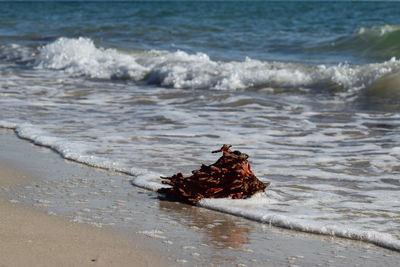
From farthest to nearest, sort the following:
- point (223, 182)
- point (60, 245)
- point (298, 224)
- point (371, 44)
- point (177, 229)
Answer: point (371, 44)
point (223, 182)
point (298, 224)
point (177, 229)
point (60, 245)

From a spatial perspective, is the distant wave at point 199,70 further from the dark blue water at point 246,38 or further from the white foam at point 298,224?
the white foam at point 298,224

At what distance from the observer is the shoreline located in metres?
3.30

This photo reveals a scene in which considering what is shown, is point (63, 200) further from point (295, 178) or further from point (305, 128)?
point (305, 128)

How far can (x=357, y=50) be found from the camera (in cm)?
1606

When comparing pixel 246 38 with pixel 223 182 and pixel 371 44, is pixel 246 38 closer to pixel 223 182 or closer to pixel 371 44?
pixel 371 44

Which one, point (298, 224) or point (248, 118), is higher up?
point (248, 118)

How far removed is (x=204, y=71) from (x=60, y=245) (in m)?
8.38

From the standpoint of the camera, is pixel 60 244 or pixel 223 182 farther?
pixel 223 182

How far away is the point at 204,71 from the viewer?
11.5m

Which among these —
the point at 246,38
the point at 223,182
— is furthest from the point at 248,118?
the point at 246,38

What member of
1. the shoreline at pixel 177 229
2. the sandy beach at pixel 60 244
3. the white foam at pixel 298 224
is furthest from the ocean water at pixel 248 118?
the sandy beach at pixel 60 244

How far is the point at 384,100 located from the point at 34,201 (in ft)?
20.0

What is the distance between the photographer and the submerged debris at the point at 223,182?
4321 mm

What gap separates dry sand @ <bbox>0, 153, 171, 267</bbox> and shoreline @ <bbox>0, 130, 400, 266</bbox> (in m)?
0.02
